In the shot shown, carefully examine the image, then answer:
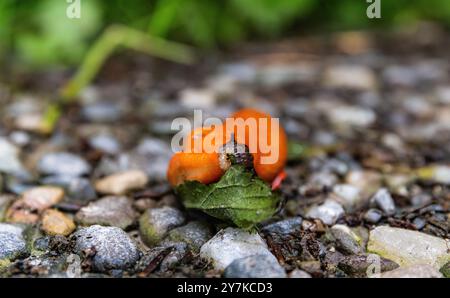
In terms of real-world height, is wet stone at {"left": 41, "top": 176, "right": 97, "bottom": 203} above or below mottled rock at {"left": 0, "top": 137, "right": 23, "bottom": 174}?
below

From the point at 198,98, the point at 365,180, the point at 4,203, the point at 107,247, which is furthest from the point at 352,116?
the point at 4,203

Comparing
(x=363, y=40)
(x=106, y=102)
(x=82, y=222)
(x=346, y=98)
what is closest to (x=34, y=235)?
(x=82, y=222)

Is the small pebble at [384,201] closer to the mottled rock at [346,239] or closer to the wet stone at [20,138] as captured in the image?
the mottled rock at [346,239]

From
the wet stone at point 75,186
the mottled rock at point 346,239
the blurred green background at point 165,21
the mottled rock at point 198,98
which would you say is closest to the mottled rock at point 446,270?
the mottled rock at point 346,239

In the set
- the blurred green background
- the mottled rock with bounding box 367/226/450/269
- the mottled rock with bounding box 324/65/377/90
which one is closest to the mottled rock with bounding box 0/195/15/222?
the mottled rock with bounding box 367/226/450/269

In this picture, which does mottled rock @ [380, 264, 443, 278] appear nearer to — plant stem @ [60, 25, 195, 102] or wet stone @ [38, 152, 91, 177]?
wet stone @ [38, 152, 91, 177]

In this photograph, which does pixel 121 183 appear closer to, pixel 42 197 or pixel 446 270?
pixel 42 197

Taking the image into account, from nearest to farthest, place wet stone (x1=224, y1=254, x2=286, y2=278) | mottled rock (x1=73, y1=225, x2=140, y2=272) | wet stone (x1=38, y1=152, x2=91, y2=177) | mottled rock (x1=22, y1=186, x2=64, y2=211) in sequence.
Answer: wet stone (x1=224, y1=254, x2=286, y2=278), mottled rock (x1=73, y1=225, x2=140, y2=272), mottled rock (x1=22, y1=186, x2=64, y2=211), wet stone (x1=38, y1=152, x2=91, y2=177)

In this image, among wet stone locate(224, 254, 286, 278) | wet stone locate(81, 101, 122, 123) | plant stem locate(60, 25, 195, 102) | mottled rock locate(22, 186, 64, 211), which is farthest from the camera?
plant stem locate(60, 25, 195, 102)
